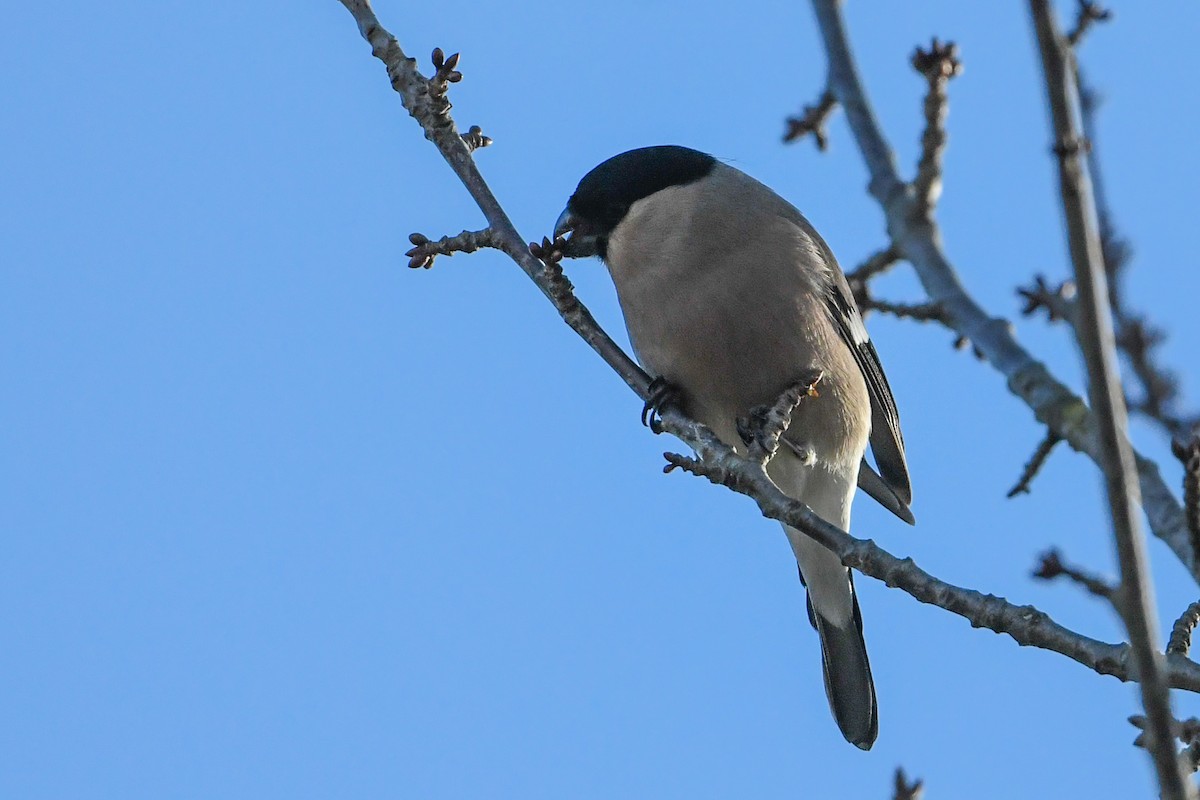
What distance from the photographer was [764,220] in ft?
17.2

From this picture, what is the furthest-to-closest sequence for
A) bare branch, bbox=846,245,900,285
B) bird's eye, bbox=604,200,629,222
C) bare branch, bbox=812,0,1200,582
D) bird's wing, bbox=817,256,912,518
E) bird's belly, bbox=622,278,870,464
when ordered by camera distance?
bird's eye, bbox=604,200,629,222 → bird's wing, bbox=817,256,912,518 → bird's belly, bbox=622,278,870,464 → bare branch, bbox=846,245,900,285 → bare branch, bbox=812,0,1200,582

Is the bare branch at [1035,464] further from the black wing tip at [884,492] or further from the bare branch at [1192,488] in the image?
the black wing tip at [884,492]

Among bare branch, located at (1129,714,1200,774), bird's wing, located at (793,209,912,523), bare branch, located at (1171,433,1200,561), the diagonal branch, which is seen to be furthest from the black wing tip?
bare branch, located at (1171,433,1200,561)

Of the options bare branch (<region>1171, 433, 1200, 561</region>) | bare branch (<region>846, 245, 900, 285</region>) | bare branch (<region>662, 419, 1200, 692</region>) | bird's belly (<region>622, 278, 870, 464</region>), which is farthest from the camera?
bird's belly (<region>622, 278, 870, 464</region>)

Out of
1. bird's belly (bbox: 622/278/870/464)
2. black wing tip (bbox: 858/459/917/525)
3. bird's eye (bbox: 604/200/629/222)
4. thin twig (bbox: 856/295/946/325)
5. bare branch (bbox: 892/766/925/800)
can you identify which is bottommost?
bare branch (bbox: 892/766/925/800)

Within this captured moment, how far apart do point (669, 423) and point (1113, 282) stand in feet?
5.94

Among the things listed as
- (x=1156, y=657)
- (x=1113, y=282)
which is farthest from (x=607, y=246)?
(x=1156, y=657)

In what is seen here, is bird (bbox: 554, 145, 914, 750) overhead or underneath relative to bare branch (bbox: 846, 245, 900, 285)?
overhead

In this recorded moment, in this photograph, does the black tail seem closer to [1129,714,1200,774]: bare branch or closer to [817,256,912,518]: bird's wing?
[817,256,912,518]: bird's wing

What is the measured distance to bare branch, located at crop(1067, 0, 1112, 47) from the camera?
8.78 ft

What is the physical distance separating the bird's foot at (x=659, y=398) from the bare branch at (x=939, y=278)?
2.03 m

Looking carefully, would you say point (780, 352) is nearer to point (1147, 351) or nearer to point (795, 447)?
point (795, 447)

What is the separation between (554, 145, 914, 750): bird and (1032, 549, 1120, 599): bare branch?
2.18 metres

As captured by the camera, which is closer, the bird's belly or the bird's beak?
the bird's belly
